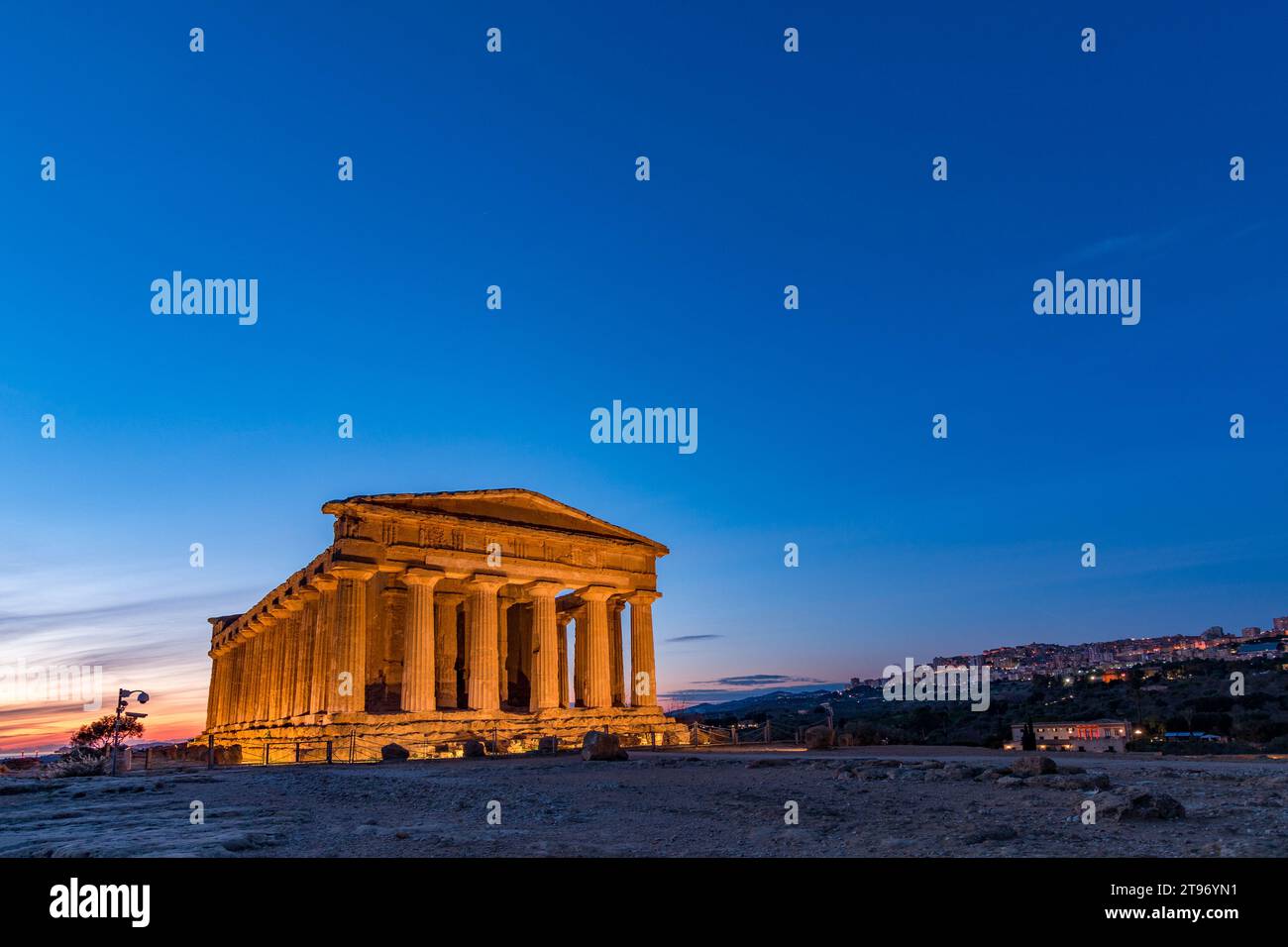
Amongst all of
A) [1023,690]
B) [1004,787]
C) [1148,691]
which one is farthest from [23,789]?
[1023,690]

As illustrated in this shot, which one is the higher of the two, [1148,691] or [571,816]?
[571,816]

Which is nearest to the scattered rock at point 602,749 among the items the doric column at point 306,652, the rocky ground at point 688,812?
the rocky ground at point 688,812

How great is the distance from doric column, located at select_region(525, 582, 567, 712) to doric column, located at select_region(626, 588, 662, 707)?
17.1 feet

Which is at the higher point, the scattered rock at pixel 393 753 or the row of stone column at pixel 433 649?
the row of stone column at pixel 433 649

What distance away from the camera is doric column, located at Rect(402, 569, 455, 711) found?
115 feet

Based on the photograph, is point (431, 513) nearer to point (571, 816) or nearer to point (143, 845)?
point (571, 816)

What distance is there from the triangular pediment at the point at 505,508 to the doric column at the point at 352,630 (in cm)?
267

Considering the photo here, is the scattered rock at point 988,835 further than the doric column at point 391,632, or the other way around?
the doric column at point 391,632

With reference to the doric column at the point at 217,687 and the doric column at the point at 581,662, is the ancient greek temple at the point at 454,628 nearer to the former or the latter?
the doric column at the point at 581,662

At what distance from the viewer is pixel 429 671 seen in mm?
35688

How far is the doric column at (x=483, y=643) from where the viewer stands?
122ft

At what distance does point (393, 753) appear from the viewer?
29.7m
